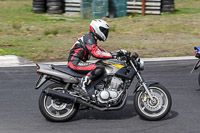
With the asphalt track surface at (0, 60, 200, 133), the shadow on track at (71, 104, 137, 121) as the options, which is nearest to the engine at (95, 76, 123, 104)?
the asphalt track surface at (0, 60, 200, 133)

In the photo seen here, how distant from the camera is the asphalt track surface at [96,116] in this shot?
247 inches

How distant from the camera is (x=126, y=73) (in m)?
6.42

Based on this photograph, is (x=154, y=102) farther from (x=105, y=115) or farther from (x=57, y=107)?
(x=57, y=107)

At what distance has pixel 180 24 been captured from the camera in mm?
17828

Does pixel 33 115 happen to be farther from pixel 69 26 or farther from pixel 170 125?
pixel 69 26

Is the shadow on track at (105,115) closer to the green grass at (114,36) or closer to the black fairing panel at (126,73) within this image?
the black fairing panel at (126,73)

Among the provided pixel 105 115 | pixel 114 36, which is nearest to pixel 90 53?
pixel 105 115

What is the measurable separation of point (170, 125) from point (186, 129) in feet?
0.92

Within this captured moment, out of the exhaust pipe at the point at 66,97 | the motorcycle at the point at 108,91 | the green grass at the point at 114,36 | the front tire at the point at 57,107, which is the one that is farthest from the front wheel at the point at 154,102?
the green grass at the point at 114,36

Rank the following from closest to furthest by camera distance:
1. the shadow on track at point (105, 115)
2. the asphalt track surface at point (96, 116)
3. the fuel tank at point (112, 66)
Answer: the asphalt track surface at point (96, 116) → the fuel tank at point (112, 66) → the shadow on track at point (105, 115)

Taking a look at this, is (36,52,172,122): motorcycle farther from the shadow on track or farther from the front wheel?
the shadow on track

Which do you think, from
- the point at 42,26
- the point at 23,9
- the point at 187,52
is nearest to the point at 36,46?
the point at 42,26

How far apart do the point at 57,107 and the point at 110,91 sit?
3.07 ft

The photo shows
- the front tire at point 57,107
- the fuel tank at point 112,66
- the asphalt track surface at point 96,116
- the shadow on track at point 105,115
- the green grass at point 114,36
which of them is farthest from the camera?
the green grass at point 114,36
